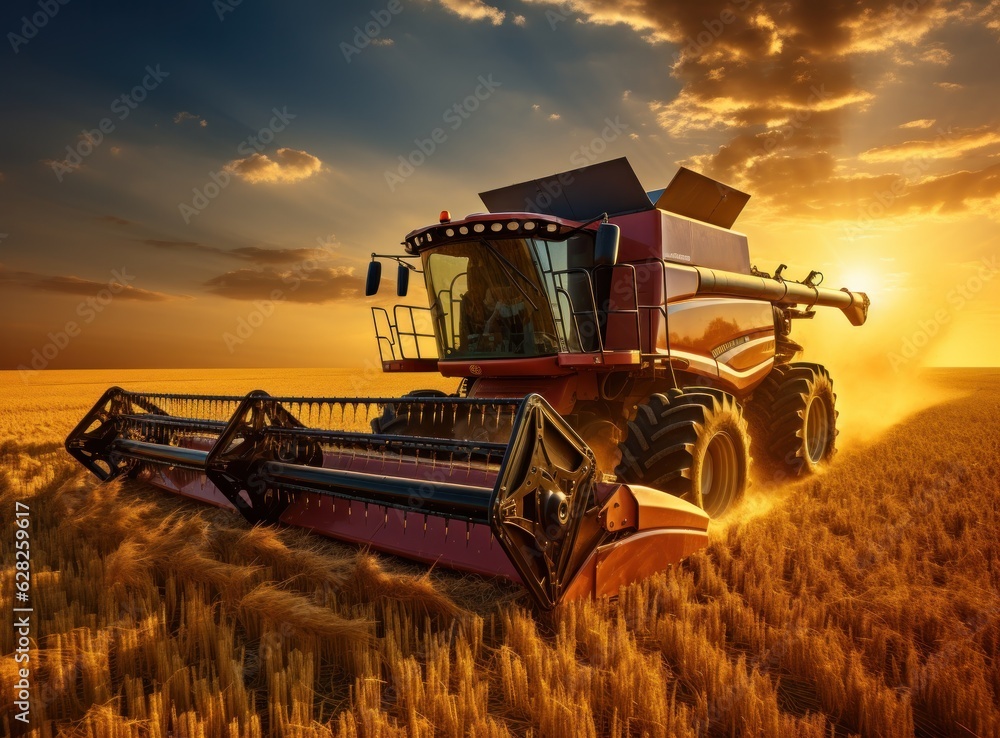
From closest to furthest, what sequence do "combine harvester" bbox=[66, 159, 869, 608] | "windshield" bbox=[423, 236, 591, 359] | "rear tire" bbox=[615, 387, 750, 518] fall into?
"combine harvester" bbox=[66, 159, 869, 608], "rear tire" bbox=[615, 387, 750, 518], "windshield" bbox=[423, 236, 591, 359]

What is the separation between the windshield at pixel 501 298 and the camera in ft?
15.2

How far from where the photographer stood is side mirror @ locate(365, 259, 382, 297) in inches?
220

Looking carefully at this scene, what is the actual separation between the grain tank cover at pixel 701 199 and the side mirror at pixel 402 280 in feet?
7.43

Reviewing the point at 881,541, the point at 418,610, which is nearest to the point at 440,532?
the point at 418,610

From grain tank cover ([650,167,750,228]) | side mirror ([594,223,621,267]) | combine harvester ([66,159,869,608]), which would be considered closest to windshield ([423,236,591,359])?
combine harvester ([66,159,869,608])

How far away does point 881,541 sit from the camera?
3932 mm

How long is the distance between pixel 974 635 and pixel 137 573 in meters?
3.73

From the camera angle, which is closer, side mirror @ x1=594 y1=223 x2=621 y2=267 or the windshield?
side mirror @ x1=594 y1=223 x2=621 y2=267

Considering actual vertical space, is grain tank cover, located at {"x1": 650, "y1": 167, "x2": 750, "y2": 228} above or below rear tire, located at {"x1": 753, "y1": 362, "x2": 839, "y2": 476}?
above

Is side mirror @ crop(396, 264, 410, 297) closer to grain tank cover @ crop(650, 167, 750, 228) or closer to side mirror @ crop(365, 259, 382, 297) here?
side mirror @ crop(365, 259, 382, 297)

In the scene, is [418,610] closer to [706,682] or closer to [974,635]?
[706,682]


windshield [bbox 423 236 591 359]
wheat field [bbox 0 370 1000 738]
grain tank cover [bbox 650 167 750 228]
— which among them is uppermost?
grain tank cover [bbox 650 167 750 228]

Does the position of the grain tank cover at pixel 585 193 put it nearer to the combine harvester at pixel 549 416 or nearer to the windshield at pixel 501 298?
the combine harvester at pixel 549 416

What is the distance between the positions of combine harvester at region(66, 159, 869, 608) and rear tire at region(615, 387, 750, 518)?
0.05 ft
